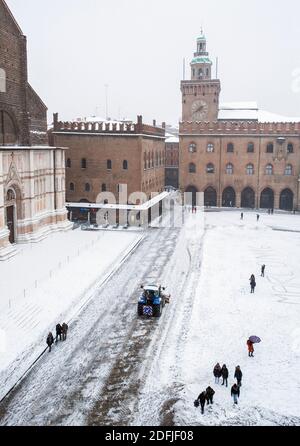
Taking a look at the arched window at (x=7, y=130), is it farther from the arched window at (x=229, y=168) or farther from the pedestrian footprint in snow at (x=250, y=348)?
the arched window at (x=229, y=168)

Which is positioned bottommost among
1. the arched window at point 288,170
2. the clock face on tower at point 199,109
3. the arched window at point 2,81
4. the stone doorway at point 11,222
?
the stone doorway at point 11,222

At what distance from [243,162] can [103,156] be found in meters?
19.5

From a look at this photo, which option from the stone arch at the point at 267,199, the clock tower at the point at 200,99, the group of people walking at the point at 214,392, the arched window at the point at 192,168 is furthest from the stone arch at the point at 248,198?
the group of people walking at the point at 214,392

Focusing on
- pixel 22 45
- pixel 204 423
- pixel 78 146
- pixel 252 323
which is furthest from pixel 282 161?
pixel 204 423

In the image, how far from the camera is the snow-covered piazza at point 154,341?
48.0 feet

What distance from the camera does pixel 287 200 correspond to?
55812 mm

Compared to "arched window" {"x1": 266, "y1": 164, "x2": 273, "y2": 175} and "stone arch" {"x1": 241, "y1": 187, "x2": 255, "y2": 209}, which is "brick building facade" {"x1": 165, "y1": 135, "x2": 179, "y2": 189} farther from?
"arched window" {"x1": 266, "y1": 164, "x2": 273, "y2": 175}

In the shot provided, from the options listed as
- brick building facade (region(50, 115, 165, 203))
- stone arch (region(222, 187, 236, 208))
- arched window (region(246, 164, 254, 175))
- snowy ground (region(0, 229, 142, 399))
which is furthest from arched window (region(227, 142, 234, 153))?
snowy ground (region(0, 229, 142, 399))

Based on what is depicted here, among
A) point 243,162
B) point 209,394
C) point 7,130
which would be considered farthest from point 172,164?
point 209,394

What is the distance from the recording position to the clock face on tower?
63969 mm

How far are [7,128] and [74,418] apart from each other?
25.3m

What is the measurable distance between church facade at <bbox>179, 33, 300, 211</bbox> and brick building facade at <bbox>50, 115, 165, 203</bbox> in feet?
38.6

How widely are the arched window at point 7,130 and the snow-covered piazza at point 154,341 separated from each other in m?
8.15

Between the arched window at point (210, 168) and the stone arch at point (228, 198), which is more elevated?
the arched window at point (210, 168)
